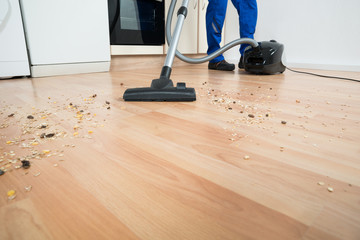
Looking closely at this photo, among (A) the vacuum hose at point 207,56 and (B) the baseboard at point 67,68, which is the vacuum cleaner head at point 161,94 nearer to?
(A) the vacuum hose at point 207,56

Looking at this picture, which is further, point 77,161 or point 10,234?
point 77,161

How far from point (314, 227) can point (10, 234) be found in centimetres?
35

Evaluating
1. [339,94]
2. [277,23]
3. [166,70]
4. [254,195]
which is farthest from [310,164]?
[277,23]

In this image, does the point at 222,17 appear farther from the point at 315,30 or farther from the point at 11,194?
the point at 11,194

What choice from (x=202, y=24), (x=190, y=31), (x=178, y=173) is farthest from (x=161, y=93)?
(x=202, y=24)

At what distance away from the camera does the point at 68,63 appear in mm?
1610

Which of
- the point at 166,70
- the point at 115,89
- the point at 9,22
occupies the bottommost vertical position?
the point at 115,89

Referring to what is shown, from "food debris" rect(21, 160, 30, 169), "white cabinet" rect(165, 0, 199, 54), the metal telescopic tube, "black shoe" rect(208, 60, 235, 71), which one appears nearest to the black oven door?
"white cabinet" rect(165, 0, 199, 54)

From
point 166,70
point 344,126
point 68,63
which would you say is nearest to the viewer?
point 344,126

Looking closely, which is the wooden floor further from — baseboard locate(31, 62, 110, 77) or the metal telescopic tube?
baseboard locate(31, 62, 110, 77)

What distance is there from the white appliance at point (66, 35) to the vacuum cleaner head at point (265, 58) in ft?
3.36

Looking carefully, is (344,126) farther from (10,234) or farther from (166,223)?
(10,234)

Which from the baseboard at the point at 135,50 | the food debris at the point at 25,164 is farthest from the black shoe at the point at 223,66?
the food debris at the point at 25,164

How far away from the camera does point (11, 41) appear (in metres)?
1.36
